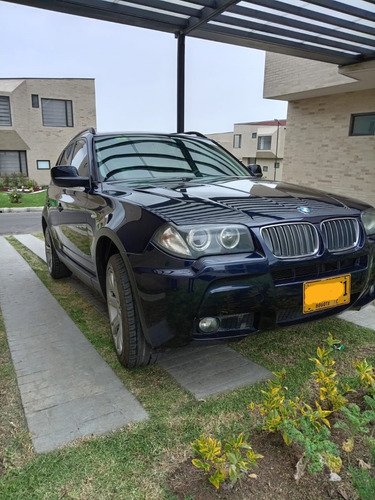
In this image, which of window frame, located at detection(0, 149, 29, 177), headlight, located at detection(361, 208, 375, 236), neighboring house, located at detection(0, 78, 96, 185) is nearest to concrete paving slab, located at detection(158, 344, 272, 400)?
headlight, located at detection(361, 208, 375, 236)

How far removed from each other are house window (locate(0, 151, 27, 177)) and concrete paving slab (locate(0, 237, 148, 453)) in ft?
72.7

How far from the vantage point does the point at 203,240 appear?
6.49ft

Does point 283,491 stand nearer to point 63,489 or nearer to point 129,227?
point 63,489

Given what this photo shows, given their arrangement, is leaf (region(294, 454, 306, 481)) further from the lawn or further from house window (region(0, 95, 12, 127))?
house window (region(0, 95, 12, 127))

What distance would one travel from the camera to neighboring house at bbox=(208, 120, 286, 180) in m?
42.9

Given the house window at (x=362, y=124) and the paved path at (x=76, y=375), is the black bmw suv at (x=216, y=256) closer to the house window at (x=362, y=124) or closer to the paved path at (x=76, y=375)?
the paved path at (x=76, y=375)

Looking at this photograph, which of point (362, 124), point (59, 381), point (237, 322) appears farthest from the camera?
point (362, 124)

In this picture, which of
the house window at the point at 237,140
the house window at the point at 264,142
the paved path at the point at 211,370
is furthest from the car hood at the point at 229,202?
the house window at the point at 237,140

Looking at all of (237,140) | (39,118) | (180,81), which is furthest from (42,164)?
(237,140)

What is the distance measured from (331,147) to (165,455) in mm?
11409

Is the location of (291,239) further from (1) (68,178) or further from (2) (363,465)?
(1) (68,178)

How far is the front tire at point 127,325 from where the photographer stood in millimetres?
2283

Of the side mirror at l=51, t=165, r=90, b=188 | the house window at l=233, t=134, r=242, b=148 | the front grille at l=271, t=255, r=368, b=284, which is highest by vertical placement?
the house window at l=233, t=134, r=242, b=148

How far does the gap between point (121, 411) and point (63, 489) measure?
563 millimetres
